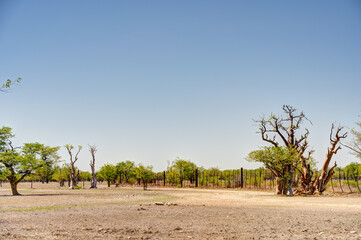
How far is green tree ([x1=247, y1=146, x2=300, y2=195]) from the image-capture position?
30281 mm

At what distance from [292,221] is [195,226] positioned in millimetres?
4198

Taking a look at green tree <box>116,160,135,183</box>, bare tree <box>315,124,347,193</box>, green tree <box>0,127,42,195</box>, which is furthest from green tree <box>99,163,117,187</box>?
bare tree <box>315,124,347,193</box>

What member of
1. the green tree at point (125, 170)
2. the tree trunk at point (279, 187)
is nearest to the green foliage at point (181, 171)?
the green tree at point (125, 170)

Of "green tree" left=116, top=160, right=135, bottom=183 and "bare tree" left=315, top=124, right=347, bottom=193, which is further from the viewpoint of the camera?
"green tree" left=116, top=160, right=135, bottom=183

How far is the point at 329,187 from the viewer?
44562 millimetres

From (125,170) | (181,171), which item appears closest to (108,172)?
(125,170)

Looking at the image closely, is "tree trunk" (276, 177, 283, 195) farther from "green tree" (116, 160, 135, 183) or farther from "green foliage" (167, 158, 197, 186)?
"green tree" (116, 160, 135, 183)

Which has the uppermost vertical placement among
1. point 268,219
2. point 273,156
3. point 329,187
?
point 273,156

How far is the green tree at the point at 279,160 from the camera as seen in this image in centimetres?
3028

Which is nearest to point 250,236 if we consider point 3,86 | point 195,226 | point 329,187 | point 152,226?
point 195,226

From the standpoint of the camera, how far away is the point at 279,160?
1195 inches

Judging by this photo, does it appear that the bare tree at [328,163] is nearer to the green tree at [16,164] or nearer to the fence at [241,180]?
the fence at [241,180]

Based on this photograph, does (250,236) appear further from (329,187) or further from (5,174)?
(329,187)

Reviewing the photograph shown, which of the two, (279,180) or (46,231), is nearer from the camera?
(46,231)
